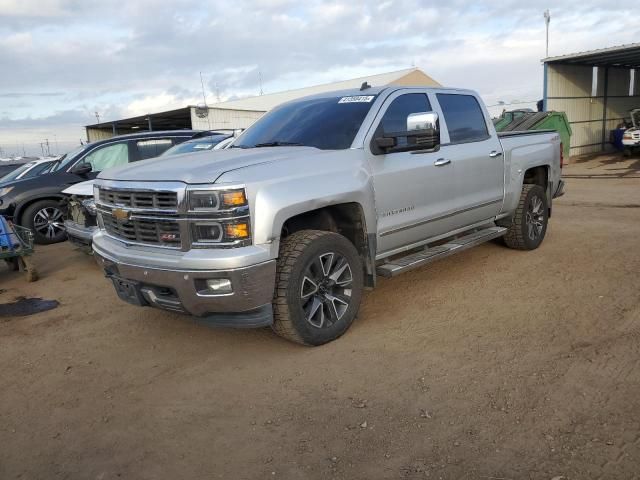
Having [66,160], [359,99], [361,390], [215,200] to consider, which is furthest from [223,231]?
[66,160]

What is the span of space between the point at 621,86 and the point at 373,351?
26.6 meters

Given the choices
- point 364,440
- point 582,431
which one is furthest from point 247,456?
point 582,431

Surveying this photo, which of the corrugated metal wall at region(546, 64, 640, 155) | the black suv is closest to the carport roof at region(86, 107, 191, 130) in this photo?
the corrugated metal wall at region(546, 64, 640, 155)

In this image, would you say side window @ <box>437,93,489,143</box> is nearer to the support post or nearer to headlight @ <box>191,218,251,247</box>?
headlight @ <box>191,218,251,247</box>

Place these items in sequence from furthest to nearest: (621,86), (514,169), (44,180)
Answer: (621,86) → (44,180) → (514,169)

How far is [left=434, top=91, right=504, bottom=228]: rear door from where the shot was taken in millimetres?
5246

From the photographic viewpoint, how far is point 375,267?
4.51 meters

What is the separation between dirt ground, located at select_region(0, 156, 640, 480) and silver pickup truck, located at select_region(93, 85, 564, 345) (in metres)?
0.45

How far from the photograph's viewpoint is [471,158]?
536 cm

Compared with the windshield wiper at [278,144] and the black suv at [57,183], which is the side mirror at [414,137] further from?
the black suv at [57,183]

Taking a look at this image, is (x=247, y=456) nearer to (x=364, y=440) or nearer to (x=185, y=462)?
(x=185, y=462)

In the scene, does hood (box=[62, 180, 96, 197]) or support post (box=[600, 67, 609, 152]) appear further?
support post (box=[600, 67, 609, 152])

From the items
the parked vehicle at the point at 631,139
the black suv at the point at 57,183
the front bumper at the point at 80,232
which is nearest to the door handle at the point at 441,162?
the front bumper at the point at 80,232

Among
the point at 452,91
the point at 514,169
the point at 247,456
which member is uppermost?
the point at 452,91
